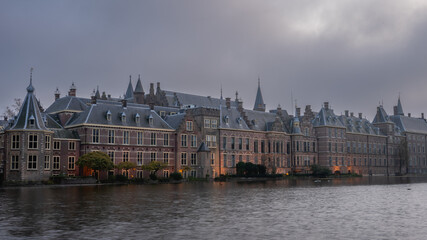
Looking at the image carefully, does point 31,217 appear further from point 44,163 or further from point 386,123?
point 386,123

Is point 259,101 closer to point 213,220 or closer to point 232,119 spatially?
point 232,119

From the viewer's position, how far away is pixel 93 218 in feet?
77.2

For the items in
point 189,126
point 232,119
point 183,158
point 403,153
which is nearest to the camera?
point 183,158

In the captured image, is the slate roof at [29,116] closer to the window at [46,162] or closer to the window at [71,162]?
the window at [46,162]

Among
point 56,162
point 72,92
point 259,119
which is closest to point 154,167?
point 56,162

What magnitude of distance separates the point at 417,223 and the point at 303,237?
715 cm

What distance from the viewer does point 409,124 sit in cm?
14088

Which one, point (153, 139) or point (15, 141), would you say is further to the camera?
point (153, 139)

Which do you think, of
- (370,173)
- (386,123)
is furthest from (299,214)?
(386,123)

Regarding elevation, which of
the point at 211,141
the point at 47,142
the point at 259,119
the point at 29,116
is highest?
the point at 259,119

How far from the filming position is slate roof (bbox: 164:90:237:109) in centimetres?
10012

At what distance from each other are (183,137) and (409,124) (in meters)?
86.9

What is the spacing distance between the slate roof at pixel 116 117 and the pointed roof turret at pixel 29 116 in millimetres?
7280

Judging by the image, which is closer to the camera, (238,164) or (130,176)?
(130,176)
